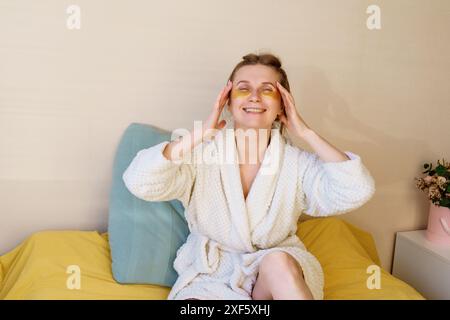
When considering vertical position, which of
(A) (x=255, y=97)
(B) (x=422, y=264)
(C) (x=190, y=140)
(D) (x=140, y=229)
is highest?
(A) (x=255, y=97)

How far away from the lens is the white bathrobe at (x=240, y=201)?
A: 1198 mm

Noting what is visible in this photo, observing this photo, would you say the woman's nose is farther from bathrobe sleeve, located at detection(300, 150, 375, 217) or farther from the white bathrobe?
bathrobe sleeve, located at detection(300, 150, 375, 217)

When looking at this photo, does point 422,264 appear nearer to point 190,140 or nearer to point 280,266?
point 280,266

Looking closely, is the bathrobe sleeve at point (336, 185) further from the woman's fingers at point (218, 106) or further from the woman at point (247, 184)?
the woman's fingers at point (218, 106)

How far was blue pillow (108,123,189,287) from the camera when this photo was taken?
1345 millimetres

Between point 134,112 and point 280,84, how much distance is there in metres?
0.54

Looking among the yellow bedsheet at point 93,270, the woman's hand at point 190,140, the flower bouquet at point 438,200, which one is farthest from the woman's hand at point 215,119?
the flower bouquet at point 438,200

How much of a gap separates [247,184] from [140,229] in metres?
0.37

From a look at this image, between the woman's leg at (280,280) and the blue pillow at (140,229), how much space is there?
12.9 inches

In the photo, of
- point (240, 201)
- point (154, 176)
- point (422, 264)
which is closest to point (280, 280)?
point (240, 201)

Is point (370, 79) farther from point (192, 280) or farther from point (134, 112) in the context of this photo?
point (192, 280)

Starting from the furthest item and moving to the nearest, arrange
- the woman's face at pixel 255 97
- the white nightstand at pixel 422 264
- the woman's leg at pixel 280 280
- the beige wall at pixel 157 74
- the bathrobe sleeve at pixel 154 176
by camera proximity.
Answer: the white nightstand at pixel 422 264 → the beige wall at pixel 157 74 → the woman's face at pixel 255 97 → the bathrobe sleeve at pixel 154 176 → the woman's leg at pixel 280 280

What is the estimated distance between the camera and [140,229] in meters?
1.41

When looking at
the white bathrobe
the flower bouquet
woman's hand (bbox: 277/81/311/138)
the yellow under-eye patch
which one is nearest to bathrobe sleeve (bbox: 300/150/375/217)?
the white bathrobe
